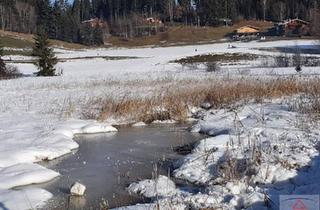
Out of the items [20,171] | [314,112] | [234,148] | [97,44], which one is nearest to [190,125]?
[314,112]

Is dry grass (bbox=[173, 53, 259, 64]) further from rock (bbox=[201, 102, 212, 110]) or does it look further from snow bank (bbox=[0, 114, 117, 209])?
snow bank (bbox=[0, 114, 117, 209])

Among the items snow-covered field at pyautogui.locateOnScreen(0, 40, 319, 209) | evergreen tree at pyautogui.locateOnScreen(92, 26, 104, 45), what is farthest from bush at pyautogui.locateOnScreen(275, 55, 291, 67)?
evergreen tree at pyautogui.locateOnScreen(92, 26, 104, 45)

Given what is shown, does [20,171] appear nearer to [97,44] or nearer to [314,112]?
[314,112]

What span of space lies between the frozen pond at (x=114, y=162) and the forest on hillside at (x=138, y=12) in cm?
9427

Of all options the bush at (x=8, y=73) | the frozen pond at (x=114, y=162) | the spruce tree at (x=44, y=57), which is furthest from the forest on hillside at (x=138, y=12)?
the frozen pond at (x=114, y=162)

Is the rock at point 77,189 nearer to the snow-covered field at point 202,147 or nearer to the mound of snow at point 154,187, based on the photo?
the snow-covered field at point 202,147

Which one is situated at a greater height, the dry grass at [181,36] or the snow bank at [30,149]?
the dry grass at [181,36]

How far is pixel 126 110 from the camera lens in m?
14.3

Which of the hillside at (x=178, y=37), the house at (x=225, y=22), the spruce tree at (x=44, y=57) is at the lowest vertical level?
the spruce tree at (x=44, y=57)

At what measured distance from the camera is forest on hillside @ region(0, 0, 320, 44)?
112 meters

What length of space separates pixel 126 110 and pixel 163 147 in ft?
12.1

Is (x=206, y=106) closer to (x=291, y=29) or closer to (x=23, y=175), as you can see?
(x=23, y=175)

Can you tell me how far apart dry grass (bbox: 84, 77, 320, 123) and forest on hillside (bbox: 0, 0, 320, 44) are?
90642 mm

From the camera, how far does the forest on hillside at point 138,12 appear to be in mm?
111562
